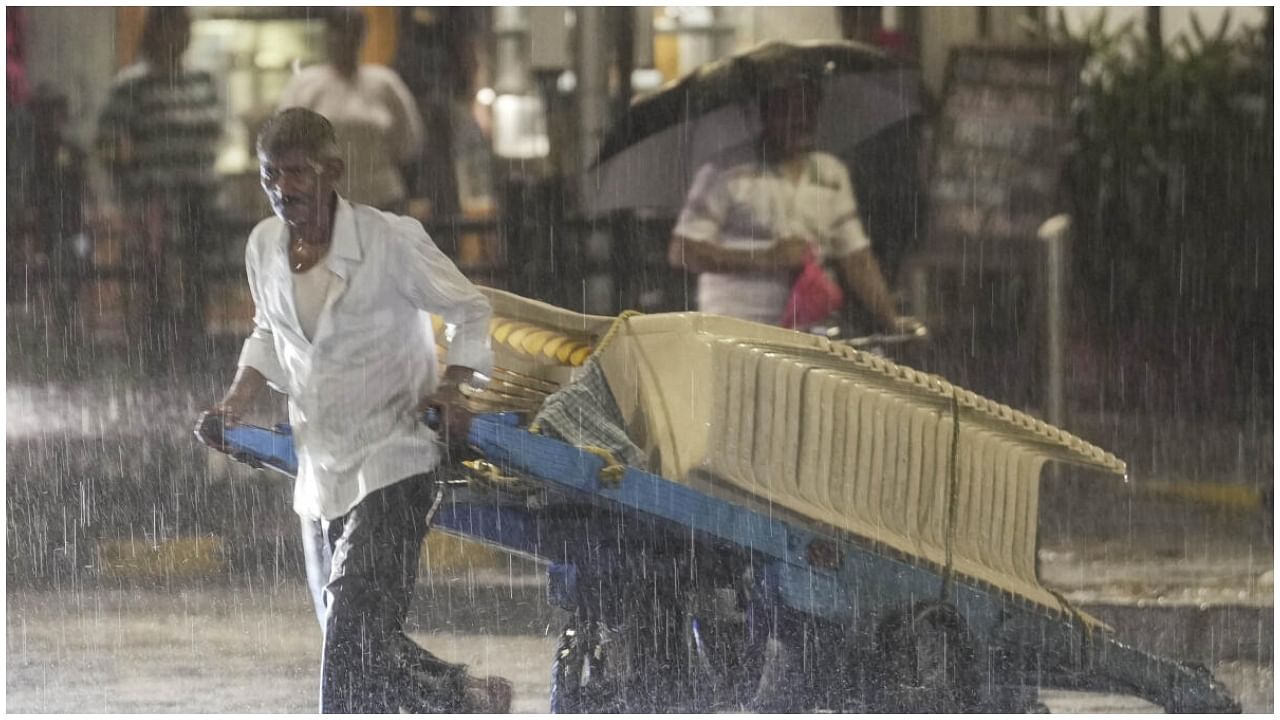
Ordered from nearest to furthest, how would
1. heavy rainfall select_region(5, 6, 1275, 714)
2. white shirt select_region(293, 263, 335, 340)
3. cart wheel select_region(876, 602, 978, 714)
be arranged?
1. white shirt select_region(293, 263, 335, 340)
2. heavy rainfall select_region(5, 6, 1275, 714)
3. cart wheel select_region(876, 602, 978, 714)

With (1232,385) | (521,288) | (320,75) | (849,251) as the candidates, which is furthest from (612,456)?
(1232,385)

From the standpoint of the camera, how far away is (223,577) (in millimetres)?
4012

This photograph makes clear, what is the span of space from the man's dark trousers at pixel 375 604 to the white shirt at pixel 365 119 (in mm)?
693

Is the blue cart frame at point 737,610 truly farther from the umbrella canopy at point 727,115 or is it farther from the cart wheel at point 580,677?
the umbrella canopy at point 727,115

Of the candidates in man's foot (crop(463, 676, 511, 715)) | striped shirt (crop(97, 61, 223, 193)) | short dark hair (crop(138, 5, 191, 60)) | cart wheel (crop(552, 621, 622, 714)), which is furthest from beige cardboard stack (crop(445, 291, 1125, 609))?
short dark hair (crop(138, 5, 191, 60))

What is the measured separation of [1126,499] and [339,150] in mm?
2041

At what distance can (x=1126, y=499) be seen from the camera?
3986mm

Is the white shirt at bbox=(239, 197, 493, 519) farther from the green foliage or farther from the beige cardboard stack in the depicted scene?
the green foliage

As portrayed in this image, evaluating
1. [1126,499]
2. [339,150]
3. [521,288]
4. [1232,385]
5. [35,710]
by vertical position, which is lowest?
[35,710]

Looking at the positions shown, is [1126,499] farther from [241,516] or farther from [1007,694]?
[241,516]

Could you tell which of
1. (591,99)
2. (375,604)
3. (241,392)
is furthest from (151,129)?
(375,604)

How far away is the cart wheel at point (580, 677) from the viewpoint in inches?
157

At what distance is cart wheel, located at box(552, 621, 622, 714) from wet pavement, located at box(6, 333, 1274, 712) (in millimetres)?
45

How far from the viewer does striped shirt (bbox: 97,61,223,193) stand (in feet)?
12.7
